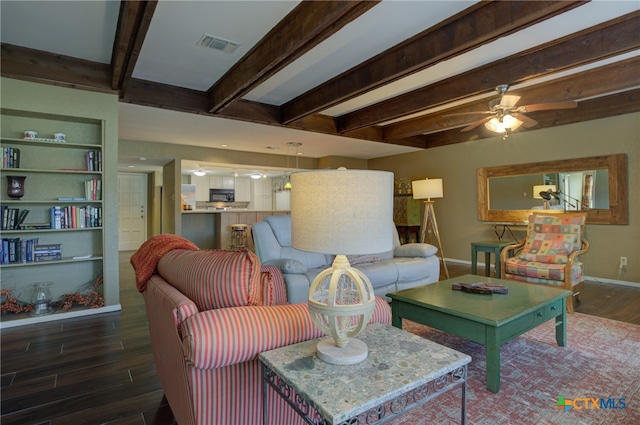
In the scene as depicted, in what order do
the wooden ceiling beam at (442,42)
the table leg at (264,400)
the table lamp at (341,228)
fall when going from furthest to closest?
the wooden ceiling beam at (442,42)
the table leg at (264,400)
the table lamp at (341,228)

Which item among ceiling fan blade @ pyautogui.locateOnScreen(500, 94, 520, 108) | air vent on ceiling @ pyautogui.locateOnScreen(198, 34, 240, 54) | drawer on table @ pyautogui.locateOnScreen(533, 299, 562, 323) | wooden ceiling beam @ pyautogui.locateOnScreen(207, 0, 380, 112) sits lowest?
drawer on table @ pyautogui.locateOnScreen(533, 299, 562, 323)

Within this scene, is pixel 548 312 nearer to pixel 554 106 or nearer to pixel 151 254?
pixel 554 106

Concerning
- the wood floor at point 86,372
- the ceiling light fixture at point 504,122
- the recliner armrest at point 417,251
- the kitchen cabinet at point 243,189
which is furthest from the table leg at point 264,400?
the kitchen cabinet at point 243,189

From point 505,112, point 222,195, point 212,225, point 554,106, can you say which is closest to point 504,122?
point 505,112

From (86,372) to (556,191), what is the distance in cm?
603

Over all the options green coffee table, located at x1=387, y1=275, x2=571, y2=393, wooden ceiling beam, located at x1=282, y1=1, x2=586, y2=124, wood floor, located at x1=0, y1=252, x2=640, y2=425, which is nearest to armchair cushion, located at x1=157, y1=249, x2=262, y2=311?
wood floor, located at x1=0, y1=252, x2=640, y2=425

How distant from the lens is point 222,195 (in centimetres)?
1041

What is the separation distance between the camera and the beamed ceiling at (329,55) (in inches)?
91.6

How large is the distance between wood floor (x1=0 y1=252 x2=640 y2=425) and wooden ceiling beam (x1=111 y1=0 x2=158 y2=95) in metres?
2.32

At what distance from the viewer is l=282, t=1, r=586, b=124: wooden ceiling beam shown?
7.12 feet

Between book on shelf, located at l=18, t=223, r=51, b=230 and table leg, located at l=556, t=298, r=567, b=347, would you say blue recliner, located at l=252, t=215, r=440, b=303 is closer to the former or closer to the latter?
table leg, located at l=556, t=298, r=567, b=347

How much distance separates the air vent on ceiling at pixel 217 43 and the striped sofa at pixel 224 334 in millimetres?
2088

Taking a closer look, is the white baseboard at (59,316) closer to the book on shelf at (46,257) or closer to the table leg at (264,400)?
the book on shelf at (46,257)

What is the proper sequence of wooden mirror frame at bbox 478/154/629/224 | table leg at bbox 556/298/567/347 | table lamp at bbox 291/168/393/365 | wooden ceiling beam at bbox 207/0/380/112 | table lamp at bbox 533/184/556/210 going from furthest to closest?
table lamp at bbox 533/184/556/210 → wooden mirror frame at bbox 478/154/629/224 → table leg at bbox 556/298/567/347 → wooden ceiling beam at bbox 207/0/380/112 → table lamp at bbox 291/168/393/365
